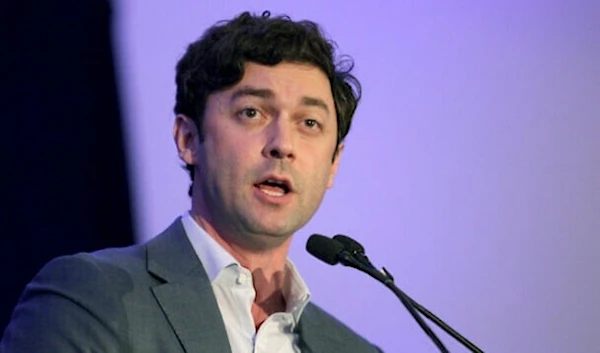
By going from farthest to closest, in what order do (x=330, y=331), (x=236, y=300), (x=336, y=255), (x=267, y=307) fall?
(x=330, y=331)
(x=267, y=307)
(x=236, y=300)
(x=336, y=255)

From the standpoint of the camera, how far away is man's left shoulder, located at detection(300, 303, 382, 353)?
1.98 meters

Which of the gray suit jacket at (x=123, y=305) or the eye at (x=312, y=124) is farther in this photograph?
the eye at (x=312, y=124)

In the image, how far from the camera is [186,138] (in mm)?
1943

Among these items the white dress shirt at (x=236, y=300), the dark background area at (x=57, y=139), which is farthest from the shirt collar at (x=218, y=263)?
the dark background area at (x=57, y=139)

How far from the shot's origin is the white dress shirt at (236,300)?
1.79m

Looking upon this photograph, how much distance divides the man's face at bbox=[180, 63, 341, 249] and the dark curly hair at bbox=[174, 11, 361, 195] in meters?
0.02

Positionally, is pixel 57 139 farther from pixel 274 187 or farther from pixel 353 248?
pixel 353 248

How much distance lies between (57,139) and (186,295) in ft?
1.86

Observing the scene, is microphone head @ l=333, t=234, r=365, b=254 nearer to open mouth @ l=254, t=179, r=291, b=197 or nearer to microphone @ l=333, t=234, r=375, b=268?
microphone @ l=333, t=234, r=375, b=268

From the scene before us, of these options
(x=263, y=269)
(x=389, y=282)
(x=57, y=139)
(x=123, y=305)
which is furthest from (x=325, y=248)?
(x=57, y=139)

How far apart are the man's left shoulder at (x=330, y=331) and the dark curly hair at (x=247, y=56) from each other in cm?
35

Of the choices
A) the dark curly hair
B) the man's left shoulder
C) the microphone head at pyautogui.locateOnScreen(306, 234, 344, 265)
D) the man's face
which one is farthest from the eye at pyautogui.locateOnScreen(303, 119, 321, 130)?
the man's left shoulder

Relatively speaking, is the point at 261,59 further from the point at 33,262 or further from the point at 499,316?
the point at 499,316

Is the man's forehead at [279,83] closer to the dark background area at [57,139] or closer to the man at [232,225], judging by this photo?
the man at [232,225]
